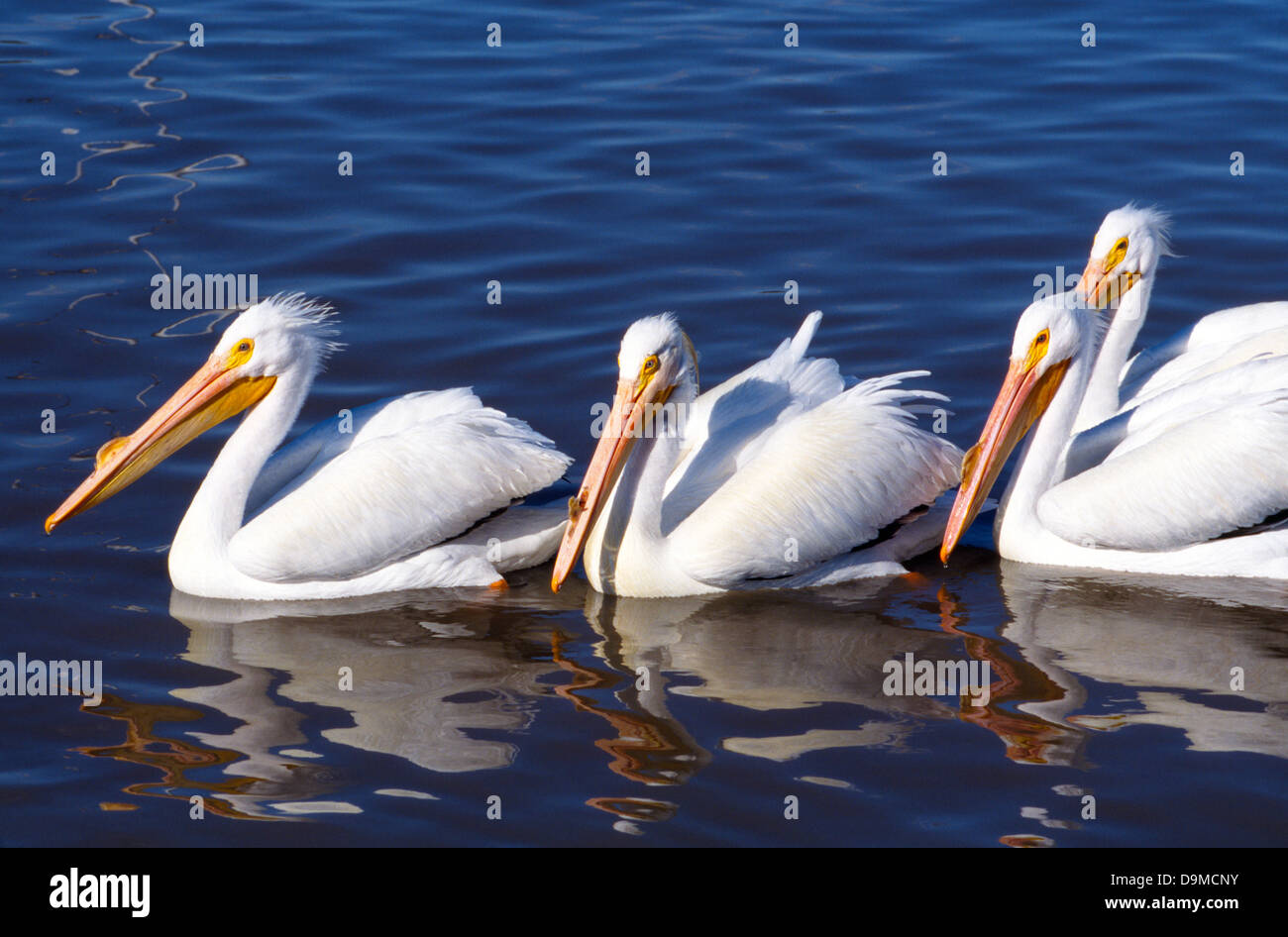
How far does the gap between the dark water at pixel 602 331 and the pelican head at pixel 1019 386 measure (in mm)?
323

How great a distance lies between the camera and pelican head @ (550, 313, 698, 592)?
5.54m

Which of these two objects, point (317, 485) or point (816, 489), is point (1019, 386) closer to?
point (816, 489)

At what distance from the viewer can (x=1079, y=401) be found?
605 centimetres

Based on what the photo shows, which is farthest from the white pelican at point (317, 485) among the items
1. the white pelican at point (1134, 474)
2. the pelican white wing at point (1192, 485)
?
the pelican white wing at point (1192, 485)

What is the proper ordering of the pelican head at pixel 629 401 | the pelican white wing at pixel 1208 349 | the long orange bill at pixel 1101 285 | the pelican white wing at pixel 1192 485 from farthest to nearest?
the long orange bill at pixel 1101 285 → the pelican white wing at pixel 1208 349 → the pelican white wing at pixel 1192 485 → the pelican head at pixel 629 401

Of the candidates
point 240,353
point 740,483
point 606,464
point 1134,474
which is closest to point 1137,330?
point 1134,474

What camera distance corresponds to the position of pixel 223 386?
5.95 metres

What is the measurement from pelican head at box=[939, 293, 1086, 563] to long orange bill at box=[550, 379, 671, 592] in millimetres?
1097

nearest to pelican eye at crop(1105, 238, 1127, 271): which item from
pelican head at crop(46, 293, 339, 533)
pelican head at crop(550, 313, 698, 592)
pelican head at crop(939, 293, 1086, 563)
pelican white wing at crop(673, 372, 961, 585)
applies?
pelican head at crop(939, 293, 1086, 563)

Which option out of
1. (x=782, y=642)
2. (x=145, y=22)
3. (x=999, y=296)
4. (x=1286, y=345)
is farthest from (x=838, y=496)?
(x=145, y=22)

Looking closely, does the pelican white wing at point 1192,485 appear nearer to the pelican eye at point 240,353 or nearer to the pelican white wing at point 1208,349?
the pelican white wing at point 1208,349

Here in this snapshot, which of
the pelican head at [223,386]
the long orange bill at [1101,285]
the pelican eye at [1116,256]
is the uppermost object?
the pelican eye at [1116,256]

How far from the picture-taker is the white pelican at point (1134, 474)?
574cm
